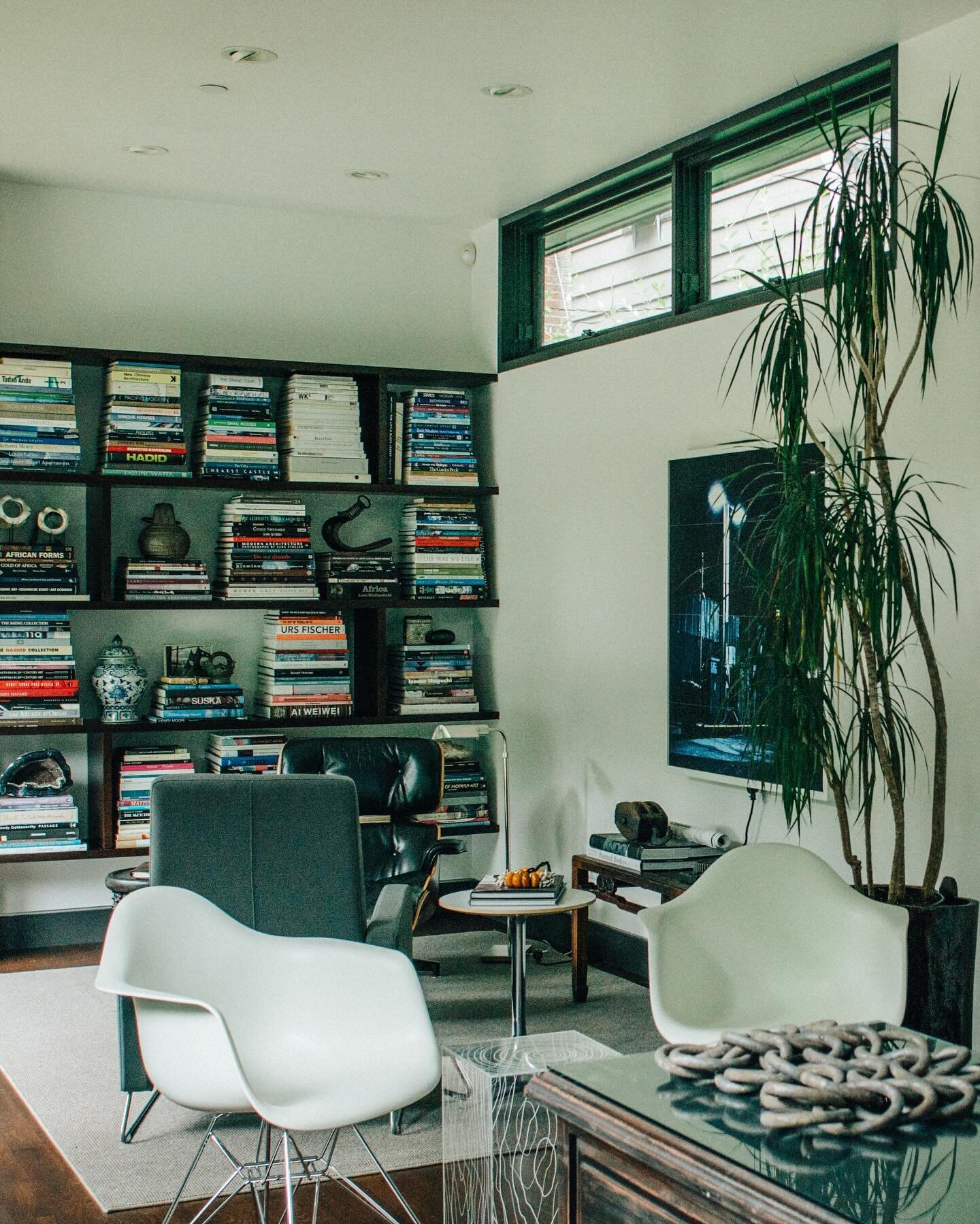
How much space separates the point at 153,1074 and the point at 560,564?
3.57 m

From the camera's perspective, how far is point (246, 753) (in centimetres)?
613

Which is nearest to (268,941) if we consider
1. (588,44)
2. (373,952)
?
(373,952)

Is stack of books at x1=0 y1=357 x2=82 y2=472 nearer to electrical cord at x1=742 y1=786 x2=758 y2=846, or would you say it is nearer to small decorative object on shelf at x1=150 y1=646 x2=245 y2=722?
small decorative object on shelf at x1=150 y1=646 x2=245 y2=722

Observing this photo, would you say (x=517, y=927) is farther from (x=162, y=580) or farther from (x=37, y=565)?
(x=37, y=565)

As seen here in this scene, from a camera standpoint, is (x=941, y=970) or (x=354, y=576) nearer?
(x=941, y=970)

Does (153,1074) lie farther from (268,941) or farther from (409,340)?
(409,340)

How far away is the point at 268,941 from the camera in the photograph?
3.37 m

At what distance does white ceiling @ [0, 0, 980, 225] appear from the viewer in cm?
413

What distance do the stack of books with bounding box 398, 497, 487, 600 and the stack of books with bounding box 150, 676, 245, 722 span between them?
915 millimetres

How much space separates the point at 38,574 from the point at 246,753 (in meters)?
1.11

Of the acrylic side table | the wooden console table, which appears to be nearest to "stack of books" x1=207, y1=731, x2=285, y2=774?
the wooden console table

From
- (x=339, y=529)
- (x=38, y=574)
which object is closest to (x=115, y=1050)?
(x=38, y=574)

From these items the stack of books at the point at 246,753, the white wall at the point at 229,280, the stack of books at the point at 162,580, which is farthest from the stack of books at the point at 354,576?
the white wall at the point at 229,280

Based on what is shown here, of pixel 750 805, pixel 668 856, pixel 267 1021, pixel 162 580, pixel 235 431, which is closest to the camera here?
pixel 267 1021
